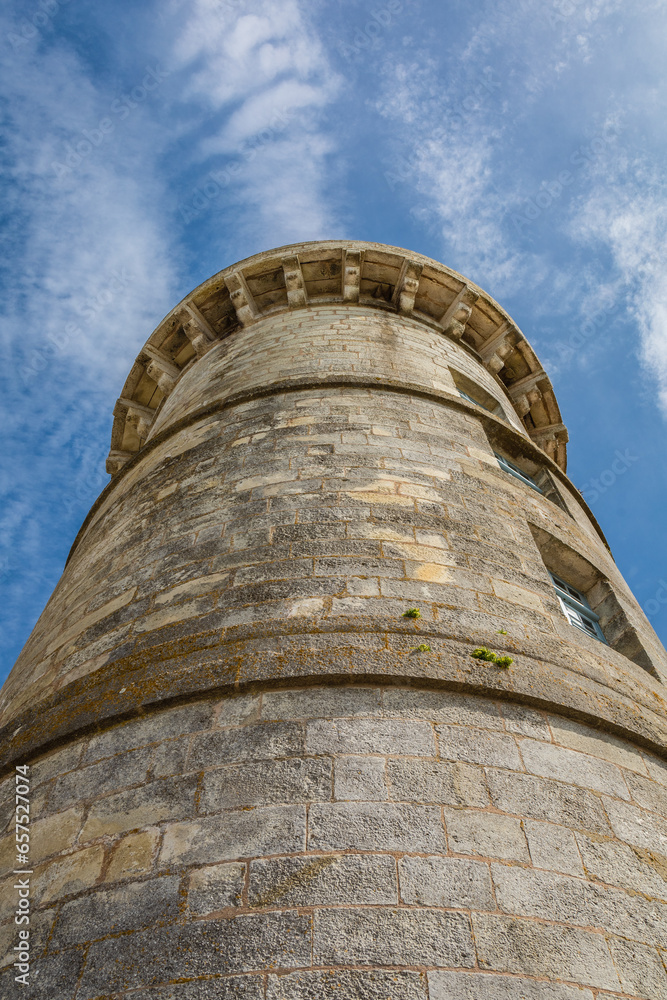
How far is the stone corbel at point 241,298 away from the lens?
915cm

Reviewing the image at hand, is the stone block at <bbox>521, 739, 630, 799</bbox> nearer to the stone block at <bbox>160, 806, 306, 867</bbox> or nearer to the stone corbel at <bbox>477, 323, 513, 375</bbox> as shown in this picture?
the stone block at <bbox>160, 806, 306, 867</bbox>

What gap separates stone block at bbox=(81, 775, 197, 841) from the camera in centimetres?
260

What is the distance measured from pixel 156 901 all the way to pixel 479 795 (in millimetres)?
1141

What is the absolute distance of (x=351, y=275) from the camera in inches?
354

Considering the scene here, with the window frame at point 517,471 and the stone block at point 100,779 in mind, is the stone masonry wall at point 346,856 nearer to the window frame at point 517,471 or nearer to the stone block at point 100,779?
the stone block at point 100,779

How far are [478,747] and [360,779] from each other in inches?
19.8

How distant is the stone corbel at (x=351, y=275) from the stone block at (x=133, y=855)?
24.0ft

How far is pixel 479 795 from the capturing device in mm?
2588

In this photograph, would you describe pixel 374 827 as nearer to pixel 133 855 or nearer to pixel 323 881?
Result: pixel 323 881

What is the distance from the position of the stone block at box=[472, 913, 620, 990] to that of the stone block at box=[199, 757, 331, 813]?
66cm

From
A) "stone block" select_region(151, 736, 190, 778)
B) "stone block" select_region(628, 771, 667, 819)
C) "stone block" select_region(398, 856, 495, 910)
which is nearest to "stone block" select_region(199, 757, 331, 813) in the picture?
"stone block" select_region(151, 736, 190, 778)

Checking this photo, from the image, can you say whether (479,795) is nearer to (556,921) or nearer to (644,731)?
(556,921)

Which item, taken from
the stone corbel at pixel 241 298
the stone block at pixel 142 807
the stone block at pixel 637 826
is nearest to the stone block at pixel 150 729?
the stone block at pixel 142 807

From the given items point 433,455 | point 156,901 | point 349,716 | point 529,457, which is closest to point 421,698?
point 349,716
